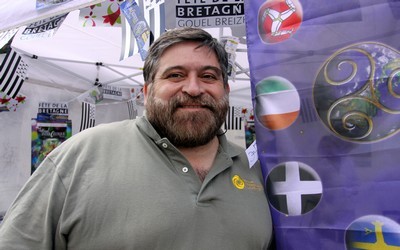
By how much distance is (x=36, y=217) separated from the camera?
3.43 ft

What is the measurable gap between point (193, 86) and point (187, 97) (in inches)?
1.7

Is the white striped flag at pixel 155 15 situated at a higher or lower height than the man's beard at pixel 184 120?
higher

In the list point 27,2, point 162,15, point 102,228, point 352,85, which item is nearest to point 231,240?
point 102,228

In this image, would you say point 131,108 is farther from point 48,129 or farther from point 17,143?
point 17,143

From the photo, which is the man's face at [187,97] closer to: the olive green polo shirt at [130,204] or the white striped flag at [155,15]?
the olive green polo shirt at [130,204]

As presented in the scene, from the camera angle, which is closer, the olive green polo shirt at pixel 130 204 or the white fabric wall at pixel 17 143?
the olive green polo shirt at pixel 130 204

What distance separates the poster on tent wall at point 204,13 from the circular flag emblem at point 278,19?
0.58 meters

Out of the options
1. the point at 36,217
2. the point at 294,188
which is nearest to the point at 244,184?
the point at 294,188

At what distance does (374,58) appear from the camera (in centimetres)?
97

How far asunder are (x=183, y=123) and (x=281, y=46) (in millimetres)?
406

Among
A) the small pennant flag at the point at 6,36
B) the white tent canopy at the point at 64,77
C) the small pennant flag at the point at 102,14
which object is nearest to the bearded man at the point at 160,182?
the small pennant flag at the point at 6,36

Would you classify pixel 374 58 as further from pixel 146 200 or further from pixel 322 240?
pixel 146 200

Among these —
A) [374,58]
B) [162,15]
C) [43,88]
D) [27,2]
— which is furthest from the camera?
[43,88]

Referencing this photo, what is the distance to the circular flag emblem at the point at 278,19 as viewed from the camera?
3.59ft
